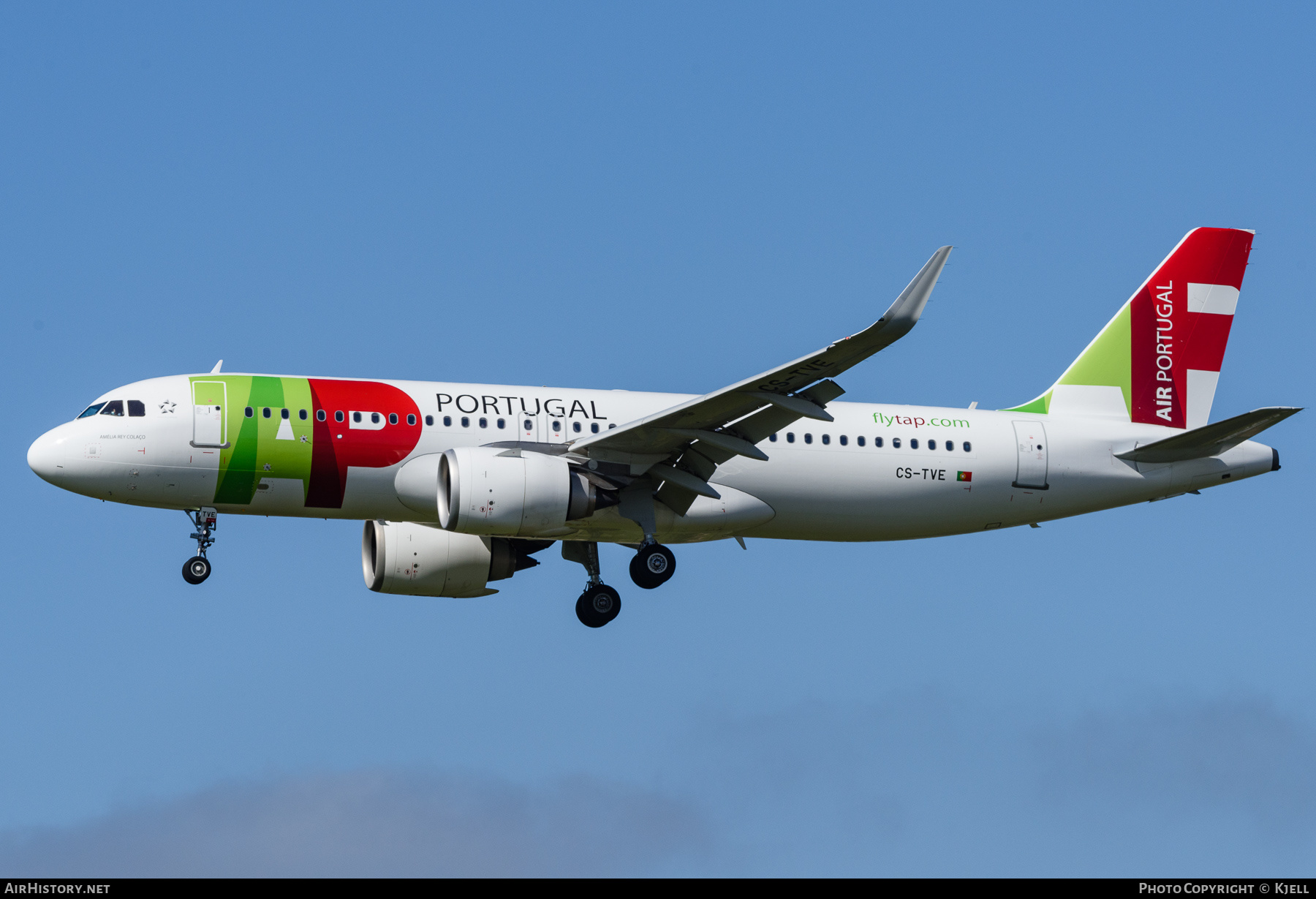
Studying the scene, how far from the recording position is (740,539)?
1486 inches

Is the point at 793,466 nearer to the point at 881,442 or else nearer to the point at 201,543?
the point at 881,442

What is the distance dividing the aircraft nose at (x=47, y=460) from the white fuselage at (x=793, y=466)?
0.04 meters

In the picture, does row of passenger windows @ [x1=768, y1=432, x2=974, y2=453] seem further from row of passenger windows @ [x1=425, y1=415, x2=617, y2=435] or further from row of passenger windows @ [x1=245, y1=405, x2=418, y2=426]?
row of passenger windows @ [x1=245, y1=405, x2=418, y2=426]

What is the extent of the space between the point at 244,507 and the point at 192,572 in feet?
5.49

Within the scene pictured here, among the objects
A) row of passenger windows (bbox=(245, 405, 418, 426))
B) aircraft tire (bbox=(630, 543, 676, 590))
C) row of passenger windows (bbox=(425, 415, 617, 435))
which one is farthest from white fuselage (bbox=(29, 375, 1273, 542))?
aircraft tire (bbox=(630, 543, 676, 590))

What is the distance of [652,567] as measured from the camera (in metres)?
36.0

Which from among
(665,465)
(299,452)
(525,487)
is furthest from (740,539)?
(299,452)

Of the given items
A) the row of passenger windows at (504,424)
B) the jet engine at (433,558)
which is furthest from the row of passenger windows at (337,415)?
the jet engine at (433,558)

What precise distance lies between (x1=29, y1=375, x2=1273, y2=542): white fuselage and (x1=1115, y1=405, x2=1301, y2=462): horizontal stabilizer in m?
0.24

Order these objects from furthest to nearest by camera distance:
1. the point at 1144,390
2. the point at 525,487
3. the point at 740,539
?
the point at 1144,390 → the point at 740,539 → the point at 525,487

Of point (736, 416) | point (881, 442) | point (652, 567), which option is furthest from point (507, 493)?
point (881, 442)

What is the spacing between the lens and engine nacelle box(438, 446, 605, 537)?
3416 centimetres

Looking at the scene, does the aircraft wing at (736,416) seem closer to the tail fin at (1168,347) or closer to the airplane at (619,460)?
the airplane at (619,460)

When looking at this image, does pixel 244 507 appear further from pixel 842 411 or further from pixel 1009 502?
pixel 1009 502
